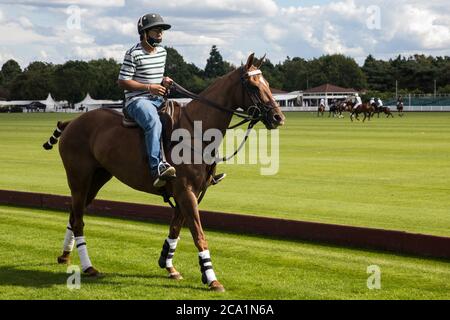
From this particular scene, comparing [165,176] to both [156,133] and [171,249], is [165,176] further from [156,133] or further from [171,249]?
[171,249]

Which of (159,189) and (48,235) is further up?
(159,189)

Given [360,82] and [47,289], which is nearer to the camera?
[47,289]

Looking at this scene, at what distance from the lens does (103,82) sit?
146000 mm

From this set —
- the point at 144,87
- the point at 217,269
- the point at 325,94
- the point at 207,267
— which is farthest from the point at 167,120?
the point at 325,94

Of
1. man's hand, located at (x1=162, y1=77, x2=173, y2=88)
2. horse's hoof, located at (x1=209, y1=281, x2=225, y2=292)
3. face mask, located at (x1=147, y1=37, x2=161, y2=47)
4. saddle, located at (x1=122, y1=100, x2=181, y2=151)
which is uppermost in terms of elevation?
face mask, located at (x1=147, y1=37, x2=161, y2=47)

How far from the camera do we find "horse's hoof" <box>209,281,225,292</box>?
8.08m

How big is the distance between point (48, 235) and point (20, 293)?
3.48m

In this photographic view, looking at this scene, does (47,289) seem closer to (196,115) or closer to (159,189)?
(159,189)

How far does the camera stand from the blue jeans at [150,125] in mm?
8523

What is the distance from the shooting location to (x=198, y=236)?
8336mm

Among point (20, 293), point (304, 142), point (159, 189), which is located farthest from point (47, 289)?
point (304, 142)

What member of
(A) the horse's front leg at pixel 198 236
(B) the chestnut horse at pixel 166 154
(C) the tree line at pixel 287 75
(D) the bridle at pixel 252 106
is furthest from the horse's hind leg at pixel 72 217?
(C) the tree line at pixel 287 75

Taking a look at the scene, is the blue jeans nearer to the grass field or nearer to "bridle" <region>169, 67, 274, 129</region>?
"bridle" <region>169, 67, 274, 129</region>

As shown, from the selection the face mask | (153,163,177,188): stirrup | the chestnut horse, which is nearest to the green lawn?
the chestnut horse
